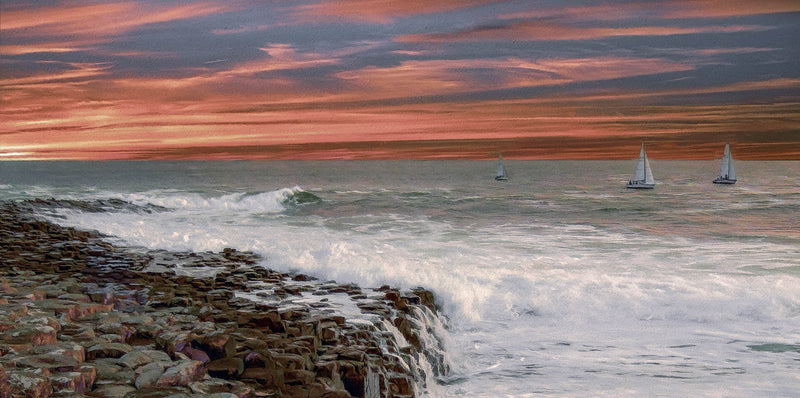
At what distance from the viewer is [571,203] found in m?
33.3

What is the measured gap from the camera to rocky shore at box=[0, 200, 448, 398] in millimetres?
4355

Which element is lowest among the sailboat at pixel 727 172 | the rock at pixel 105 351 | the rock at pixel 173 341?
the sailboat at pixel 727 172

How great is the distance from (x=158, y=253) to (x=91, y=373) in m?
8.14

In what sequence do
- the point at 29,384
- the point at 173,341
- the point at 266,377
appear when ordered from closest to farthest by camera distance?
the point at 29,384, the point at 266,377, the point at 173,341

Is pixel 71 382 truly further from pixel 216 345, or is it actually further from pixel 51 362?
pixel 216 345

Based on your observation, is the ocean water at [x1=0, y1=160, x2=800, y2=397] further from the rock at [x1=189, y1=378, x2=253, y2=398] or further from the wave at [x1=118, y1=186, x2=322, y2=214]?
the wave at [x1=118, y1=186, x2=322, y2=214]

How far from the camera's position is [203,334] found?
5.48 metres

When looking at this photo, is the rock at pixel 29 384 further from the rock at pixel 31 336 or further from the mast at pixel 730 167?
the mast at pixel 730 167

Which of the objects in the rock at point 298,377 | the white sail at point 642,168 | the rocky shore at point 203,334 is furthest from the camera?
the white sail at point 642,168

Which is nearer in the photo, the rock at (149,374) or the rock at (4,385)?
the rock at (4,385)

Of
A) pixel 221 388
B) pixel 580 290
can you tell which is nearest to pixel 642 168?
pixel 580 290

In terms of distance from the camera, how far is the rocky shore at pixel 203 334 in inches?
171

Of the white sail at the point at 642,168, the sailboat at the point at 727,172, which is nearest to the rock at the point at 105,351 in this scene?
the white sail at the point at 642,168

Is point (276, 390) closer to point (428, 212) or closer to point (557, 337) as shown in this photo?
point (557, 337)
